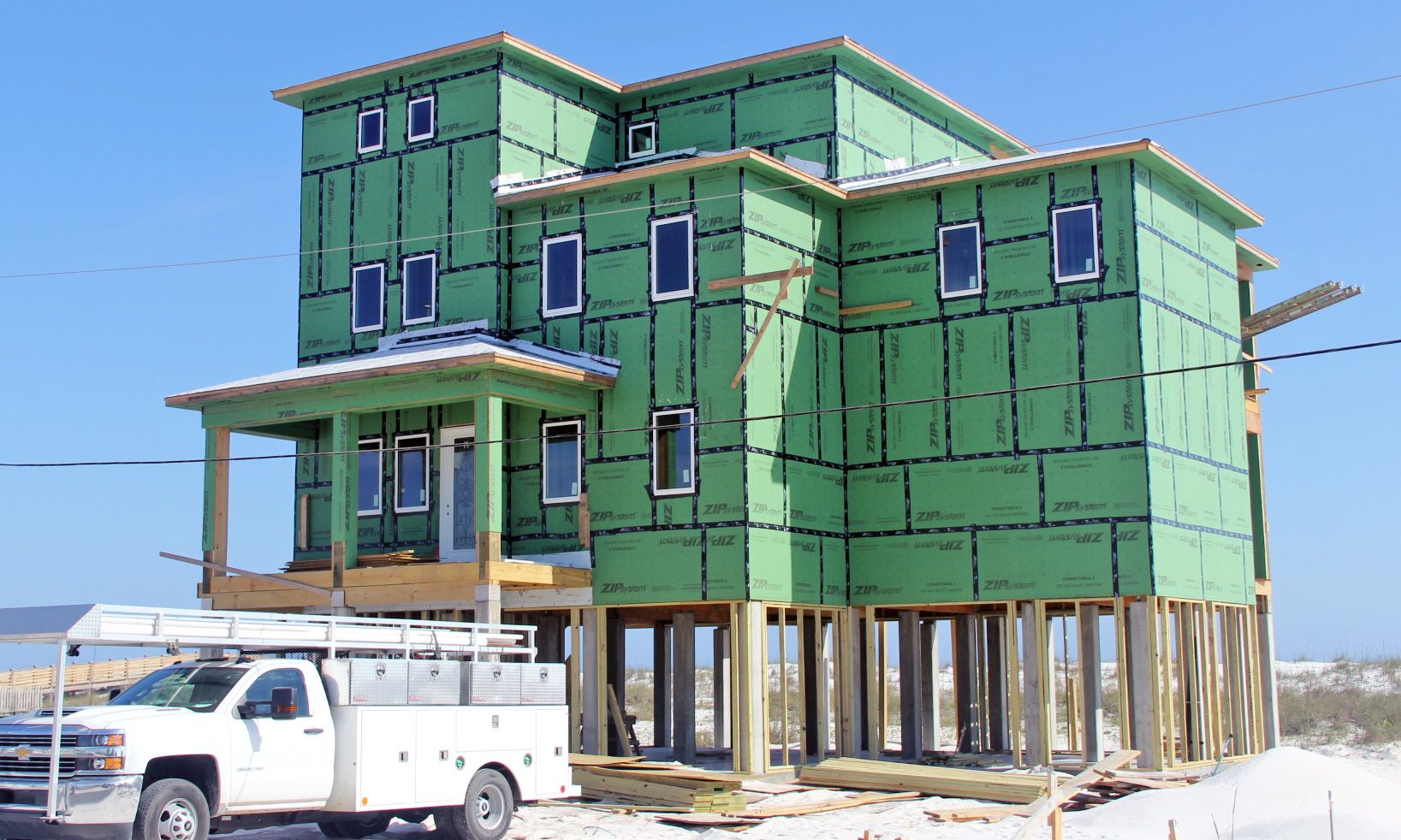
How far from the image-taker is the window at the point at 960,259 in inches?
1181

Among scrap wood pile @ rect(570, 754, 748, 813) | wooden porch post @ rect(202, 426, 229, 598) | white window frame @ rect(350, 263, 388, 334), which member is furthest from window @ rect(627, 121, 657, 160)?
scrap wood pile @ rect(570, 754, 748, 813)

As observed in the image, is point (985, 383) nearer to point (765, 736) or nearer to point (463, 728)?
point (765, 736)

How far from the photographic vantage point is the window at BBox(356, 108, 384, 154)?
111ft

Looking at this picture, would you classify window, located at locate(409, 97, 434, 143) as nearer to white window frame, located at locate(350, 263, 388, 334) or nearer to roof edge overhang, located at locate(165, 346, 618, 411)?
white window frame, located at locate(350, 263, 388, 334)

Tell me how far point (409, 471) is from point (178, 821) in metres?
16.7

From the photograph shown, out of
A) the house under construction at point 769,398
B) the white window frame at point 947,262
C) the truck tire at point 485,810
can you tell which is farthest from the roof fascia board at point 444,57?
the truck tire at point 485,810

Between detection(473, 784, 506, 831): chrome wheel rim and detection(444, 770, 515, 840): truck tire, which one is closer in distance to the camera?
detection(444, 770, 515, 840): truck tire

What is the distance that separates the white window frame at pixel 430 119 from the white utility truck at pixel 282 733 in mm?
14765

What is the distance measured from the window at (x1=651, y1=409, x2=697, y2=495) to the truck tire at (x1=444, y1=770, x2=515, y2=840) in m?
9.76

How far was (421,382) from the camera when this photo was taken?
2833 cm

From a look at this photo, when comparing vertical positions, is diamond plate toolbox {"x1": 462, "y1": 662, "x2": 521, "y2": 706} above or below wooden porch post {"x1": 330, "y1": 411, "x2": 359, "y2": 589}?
below

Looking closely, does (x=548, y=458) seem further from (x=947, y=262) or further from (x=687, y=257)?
(x=947, y=262)

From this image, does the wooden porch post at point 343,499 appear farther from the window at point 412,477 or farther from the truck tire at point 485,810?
the truck tire at point 485,810

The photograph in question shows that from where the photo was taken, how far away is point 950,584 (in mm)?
29484
